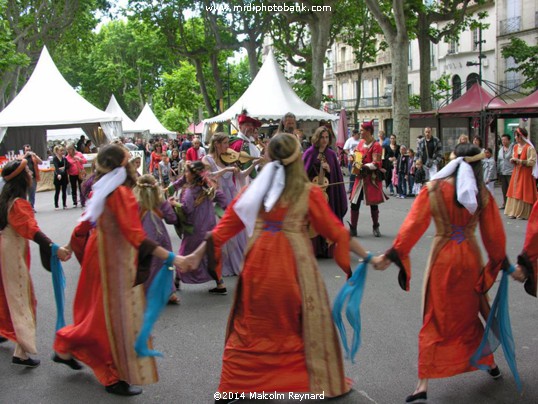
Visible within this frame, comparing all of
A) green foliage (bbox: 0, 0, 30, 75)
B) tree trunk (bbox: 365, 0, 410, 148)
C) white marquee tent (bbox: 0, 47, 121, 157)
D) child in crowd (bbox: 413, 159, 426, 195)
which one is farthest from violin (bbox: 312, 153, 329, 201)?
green foliage (bbox: 0, 0, 30, 75)

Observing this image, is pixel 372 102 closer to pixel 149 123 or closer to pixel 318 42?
pixel 149 123

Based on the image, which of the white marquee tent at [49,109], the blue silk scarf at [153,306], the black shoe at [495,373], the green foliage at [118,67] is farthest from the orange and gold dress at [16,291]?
the green foliage at [118,67]

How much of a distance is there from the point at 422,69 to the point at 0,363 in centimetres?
2420

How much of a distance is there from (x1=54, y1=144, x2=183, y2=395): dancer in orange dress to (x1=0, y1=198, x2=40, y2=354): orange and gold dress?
0.65m

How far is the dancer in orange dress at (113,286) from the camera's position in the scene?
14.4 ft

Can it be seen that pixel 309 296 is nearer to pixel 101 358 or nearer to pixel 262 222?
pixel 262 222

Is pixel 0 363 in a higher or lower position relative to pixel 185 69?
lower

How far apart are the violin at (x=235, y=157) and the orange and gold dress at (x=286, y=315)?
13.2 ft

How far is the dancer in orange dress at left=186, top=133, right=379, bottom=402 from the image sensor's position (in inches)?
161

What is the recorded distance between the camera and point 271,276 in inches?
162

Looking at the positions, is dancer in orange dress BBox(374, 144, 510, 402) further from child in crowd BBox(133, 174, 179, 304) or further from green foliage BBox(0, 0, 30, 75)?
green foliage BBox(0, 0, 30, 75)

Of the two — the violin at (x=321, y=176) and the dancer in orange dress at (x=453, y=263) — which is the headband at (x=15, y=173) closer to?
the dancer in orange dress at (x=453, y=263)

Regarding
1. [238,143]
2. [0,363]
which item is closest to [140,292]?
[0,363]

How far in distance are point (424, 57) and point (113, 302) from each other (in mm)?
24440
